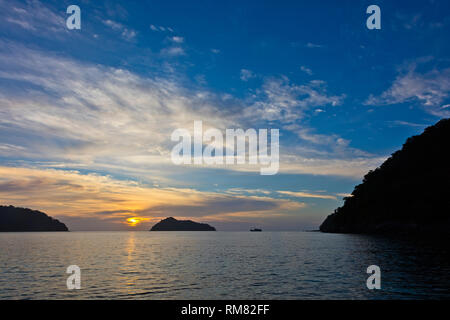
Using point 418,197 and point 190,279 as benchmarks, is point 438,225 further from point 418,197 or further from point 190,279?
point 190,279

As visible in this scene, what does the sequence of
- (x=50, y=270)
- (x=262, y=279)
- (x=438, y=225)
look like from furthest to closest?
(x=438, y=225) < (x=50, y=270) < (x=262, y=279)

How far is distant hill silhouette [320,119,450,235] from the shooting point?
137625 mm

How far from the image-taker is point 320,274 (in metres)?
40.6

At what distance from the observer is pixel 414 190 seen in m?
154

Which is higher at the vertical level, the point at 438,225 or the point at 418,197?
the point at 418,197

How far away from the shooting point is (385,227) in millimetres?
161875

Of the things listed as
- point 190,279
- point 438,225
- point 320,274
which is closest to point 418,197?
point 438,225

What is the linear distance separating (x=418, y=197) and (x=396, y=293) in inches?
5666

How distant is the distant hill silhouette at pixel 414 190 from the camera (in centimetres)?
13762

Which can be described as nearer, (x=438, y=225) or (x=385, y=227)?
(x=438, y=225)
